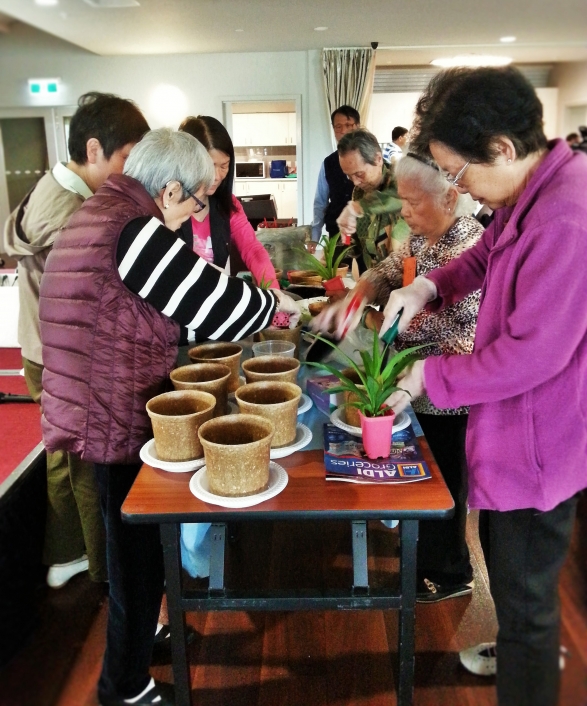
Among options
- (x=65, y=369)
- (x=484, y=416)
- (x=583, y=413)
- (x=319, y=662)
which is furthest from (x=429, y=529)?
(x=65, y=369)

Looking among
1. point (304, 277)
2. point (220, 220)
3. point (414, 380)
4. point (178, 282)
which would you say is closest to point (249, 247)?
point (220, 220)

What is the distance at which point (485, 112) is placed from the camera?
91 centimetres

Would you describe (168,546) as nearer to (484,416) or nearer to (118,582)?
(118,582)

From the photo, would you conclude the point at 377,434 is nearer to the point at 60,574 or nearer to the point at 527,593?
the point at 527,593

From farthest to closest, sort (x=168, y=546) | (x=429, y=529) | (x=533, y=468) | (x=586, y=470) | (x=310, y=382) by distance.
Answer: (x=429, y=529)
(x=310, y=382)
(x=168, y=546)
(x=533, y=468)
(x=586, y=470)

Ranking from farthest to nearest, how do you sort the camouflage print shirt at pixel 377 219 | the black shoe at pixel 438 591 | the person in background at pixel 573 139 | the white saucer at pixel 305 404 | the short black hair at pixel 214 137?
the camouflage print shirt at pixel 377 219 < the short black hair at pixel 214 137 < the black shoe at pixel 438 591 < the white saucer at pixel 305 404 < the person in background at pixel 573 139

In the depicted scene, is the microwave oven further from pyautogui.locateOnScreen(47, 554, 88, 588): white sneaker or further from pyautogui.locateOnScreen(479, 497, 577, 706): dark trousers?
pyautogui.locateOnScreen(47, 554, 88, 588): white sneaker

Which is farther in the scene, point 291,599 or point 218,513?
point 291,599

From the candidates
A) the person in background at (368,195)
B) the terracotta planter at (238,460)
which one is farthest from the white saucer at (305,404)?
the person in background at (368,195)

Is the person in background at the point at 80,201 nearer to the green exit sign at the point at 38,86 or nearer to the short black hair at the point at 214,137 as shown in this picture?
the short black hair at the point at 214,137

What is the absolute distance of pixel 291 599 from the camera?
1205 millimetres

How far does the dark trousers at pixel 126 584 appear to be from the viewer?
1.27 m

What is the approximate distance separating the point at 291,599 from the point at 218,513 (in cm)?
32

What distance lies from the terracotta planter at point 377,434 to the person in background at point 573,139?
21.3 inches
